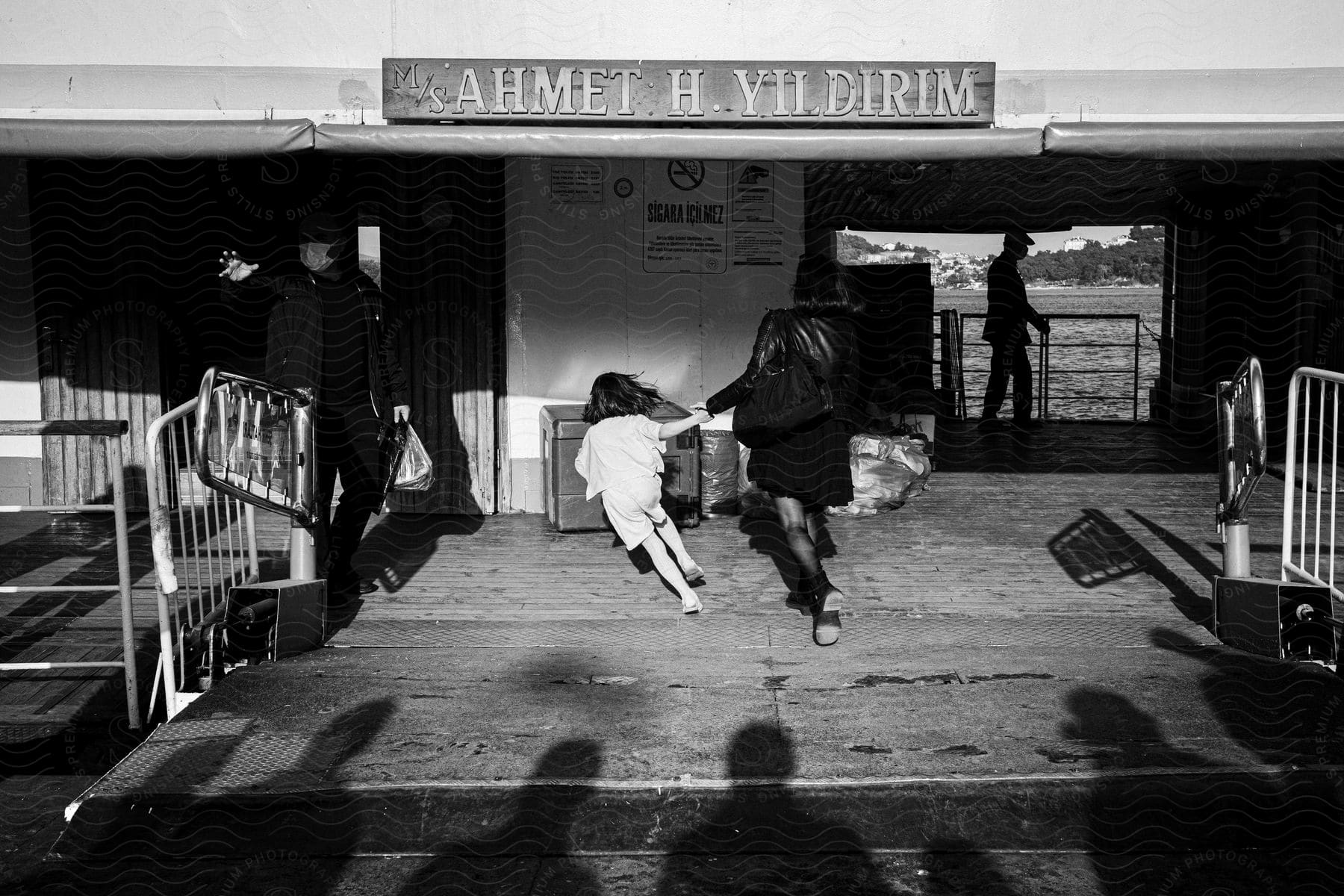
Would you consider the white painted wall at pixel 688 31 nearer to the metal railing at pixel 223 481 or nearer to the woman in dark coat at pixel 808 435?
the woman in dark coat at pixel 808 435

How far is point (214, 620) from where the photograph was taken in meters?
5.09

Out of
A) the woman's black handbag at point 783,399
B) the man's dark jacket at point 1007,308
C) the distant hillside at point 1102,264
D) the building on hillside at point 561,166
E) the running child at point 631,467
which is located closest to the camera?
the woman's black handbag at point 783,399

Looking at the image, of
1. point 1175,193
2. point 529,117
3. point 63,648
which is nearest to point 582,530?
point 529,117

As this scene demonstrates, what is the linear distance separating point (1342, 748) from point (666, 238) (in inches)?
211

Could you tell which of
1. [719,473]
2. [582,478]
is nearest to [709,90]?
[582,478]

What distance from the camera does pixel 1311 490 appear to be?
8.79 metres

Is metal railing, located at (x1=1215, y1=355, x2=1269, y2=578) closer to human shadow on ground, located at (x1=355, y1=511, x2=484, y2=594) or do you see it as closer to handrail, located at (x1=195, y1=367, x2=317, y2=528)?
handrail, located at (x1=195, y1=367, x2=317, y2=528)

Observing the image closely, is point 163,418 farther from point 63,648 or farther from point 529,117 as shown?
point 529,117

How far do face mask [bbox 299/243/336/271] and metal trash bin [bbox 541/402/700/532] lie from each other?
2155 millimetres

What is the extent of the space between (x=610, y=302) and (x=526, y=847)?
5.17 meters

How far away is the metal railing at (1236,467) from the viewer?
5285 mm

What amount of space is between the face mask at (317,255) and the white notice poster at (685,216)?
2905 mm

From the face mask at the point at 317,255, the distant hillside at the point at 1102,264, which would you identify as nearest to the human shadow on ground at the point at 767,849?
the face mask at the point at 317,255

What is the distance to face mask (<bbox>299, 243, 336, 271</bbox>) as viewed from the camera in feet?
18.9
